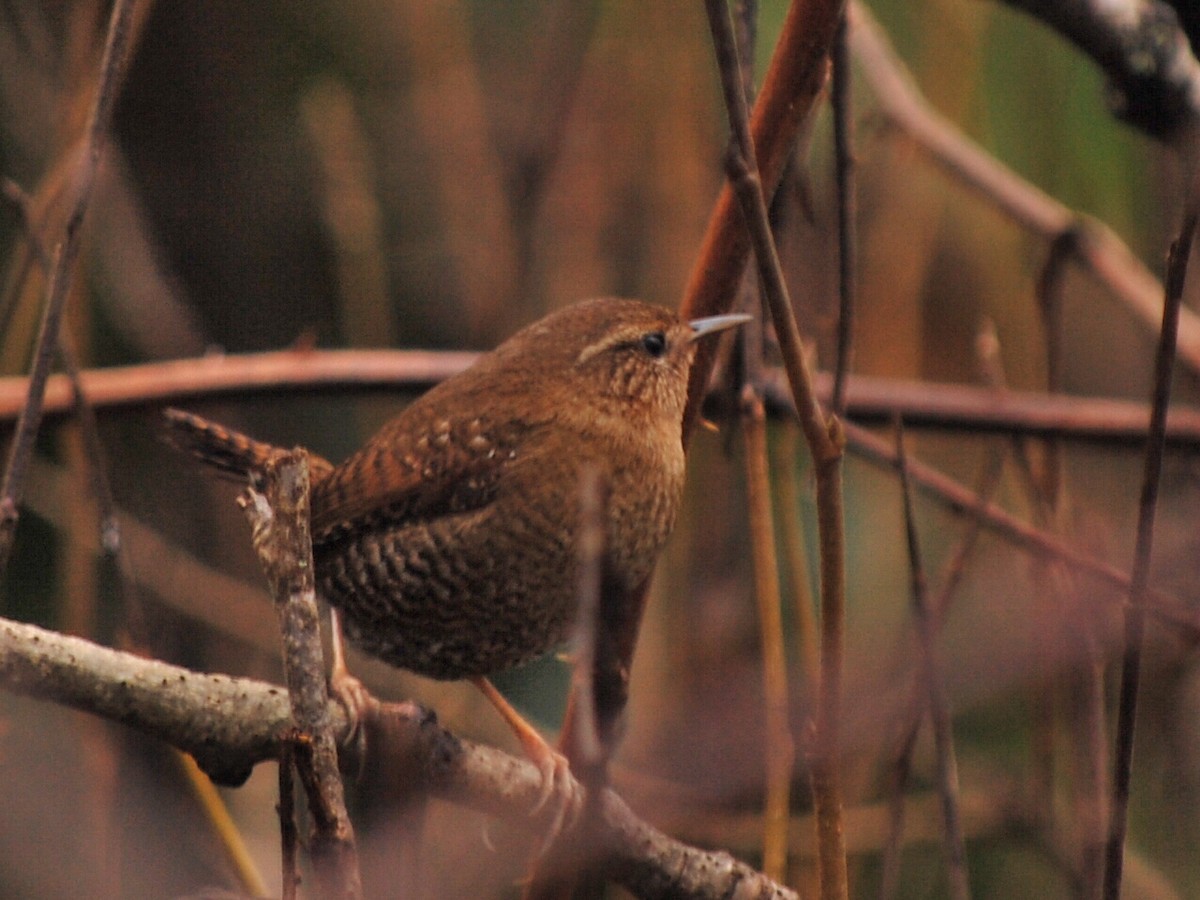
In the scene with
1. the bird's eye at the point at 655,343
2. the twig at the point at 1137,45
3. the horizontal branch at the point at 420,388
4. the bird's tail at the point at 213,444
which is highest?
the twig at the point at 1137,45

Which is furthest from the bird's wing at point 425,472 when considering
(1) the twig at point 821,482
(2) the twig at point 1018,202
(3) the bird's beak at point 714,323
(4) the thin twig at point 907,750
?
(2) the twig at point 1018,202

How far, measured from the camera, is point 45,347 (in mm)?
1729

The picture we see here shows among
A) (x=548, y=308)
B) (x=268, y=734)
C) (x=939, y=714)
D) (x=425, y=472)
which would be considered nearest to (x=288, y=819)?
(x=268, y=734)

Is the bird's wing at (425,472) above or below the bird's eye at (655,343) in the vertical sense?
below

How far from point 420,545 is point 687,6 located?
265 centimetres

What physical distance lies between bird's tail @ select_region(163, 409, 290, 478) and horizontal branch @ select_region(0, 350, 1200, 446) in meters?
0.07

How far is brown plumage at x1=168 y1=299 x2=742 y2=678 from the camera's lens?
2.39 m

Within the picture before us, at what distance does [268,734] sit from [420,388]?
156 cm

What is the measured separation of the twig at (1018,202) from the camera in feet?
10.8

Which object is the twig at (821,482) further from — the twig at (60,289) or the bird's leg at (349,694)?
the twig at (60,289)

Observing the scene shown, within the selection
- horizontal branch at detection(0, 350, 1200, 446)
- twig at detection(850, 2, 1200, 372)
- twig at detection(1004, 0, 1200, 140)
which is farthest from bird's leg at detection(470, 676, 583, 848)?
twig at detection(850, 2, 1200, 372)

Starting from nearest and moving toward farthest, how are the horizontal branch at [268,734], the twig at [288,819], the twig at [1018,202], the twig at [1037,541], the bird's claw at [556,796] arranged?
the twig at [288,819]
the horizontal branch at [268,734]
the bird's claw at [556,796]
the twig at [1037,541]
the twig at [1018,202]

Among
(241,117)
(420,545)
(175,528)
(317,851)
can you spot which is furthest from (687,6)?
(317,851)

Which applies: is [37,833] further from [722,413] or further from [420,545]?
[722,413]
